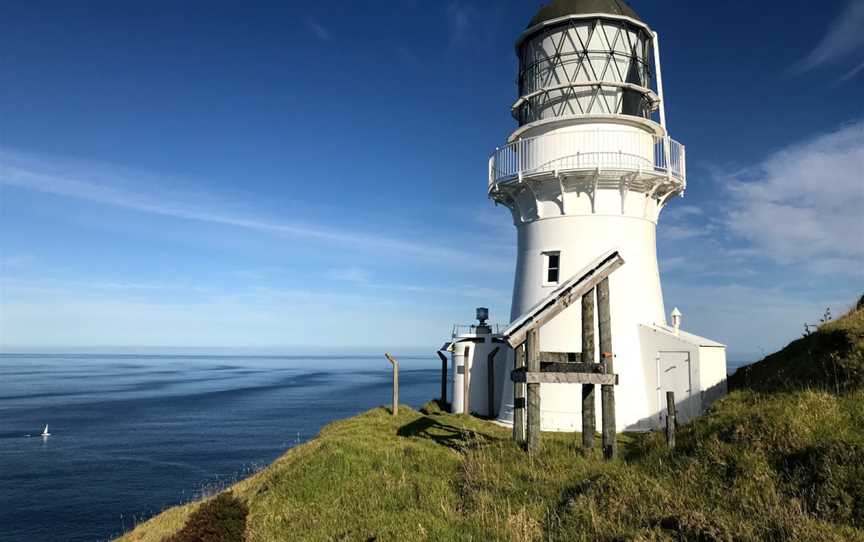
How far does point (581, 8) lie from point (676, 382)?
38.0 feet

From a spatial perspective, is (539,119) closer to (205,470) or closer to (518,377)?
(518,377)

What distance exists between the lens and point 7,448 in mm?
41781

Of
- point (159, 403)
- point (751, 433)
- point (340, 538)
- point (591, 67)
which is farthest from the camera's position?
point (159, 403)

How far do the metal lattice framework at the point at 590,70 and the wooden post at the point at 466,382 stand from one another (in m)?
8.96

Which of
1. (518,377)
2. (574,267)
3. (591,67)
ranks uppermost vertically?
(591,67)

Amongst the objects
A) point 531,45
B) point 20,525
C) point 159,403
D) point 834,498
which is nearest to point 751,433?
point 834,498

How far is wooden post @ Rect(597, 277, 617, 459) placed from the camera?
10.7m

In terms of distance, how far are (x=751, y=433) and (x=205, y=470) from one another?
33997 mm

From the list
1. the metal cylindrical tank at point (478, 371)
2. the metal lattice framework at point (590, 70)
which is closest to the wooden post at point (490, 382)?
the metal cylindrical tank at point (478, 371)

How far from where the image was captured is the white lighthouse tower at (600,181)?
1694 centimetres

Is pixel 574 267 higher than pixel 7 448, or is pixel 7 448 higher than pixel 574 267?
pixel 574 267

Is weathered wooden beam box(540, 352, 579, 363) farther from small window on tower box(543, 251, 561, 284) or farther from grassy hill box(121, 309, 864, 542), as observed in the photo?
small window on tower box(543, 251, 561, 284)

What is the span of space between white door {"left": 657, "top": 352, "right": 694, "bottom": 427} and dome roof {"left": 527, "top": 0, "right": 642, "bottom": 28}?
10.6m

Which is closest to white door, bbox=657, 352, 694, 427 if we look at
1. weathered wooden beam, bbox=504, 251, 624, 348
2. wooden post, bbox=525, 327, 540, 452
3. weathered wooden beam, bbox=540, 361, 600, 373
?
weathered wooden beam, bbox=504, 251, 624, 348
